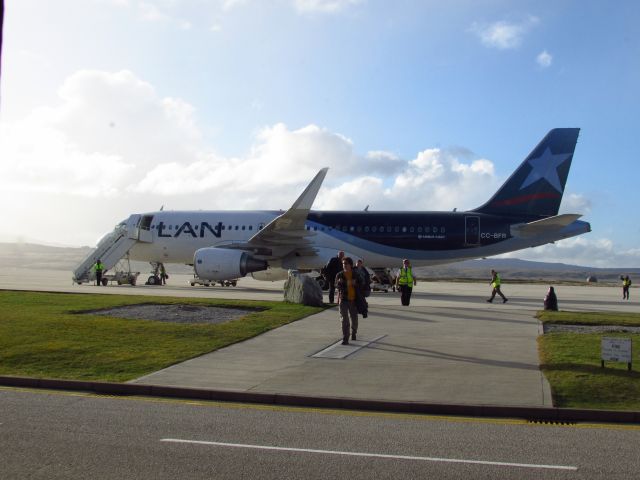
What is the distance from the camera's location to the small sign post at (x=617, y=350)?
9688mm

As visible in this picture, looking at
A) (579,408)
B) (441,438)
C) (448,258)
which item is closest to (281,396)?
(441,438)

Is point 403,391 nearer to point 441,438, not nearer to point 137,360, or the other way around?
point 441,438

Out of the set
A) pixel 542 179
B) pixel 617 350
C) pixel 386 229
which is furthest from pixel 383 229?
pixel 617 350

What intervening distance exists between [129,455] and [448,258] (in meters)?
26.2

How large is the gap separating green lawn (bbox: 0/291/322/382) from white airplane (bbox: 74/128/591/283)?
11265 mm

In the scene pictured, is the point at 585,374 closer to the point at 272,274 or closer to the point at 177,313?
the point at 177,313

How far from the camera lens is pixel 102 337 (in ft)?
42.2

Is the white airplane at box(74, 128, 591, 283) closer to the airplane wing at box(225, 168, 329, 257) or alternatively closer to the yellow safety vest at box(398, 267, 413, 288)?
the airplane wing at box(225, 168, 329, 257)

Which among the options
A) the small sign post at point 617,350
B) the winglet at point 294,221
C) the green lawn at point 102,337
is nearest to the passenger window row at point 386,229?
the winglet at point 294,221

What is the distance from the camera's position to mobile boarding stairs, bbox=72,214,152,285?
114 feet

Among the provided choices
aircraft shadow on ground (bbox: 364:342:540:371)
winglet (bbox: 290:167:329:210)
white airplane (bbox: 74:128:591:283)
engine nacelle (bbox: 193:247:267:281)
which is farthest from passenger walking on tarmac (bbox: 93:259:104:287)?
aircraft shadow on ground (bbox: 364:342:540:371)

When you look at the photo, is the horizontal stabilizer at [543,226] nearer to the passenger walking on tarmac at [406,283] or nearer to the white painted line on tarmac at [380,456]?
the passenger walking on tarmac at [406,283]

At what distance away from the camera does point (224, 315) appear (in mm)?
16422

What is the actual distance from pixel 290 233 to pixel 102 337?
17692 mm
